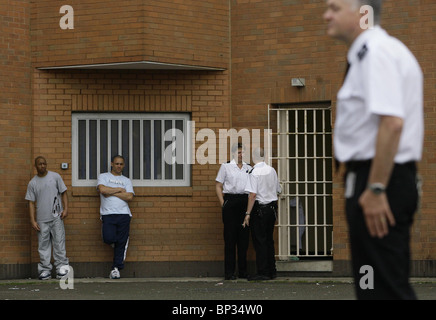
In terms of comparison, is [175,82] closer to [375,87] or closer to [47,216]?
[47,216]

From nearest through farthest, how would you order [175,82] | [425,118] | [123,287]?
[123,287], [425,118], [175,82]

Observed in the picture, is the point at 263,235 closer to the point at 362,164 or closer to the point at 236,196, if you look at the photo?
the point at 236,196

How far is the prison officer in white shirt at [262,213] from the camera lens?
13.5m

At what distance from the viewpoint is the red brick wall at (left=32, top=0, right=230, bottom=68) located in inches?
537

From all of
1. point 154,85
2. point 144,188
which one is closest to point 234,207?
point 144,188

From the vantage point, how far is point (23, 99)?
559 inches

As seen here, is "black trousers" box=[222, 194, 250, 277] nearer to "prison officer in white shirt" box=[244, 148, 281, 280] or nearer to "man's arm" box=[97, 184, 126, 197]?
"prison officer in white shirt" box=[244, 148, 281, 280]

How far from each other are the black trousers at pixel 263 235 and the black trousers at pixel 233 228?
0.21 m

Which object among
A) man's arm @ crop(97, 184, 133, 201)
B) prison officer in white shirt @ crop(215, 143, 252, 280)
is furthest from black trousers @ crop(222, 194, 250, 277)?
man's arm @ crop(97, 184, 133, 201)

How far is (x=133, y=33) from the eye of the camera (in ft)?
44.7

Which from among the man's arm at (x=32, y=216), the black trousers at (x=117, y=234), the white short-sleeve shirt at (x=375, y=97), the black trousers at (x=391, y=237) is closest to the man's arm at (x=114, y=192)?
the black trousers at (x=117, y=234)

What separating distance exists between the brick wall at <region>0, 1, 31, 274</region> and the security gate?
3.82 m

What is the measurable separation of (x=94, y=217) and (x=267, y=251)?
2793 millimetres
